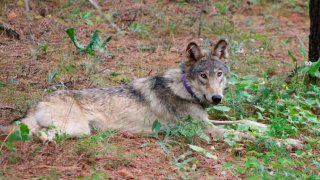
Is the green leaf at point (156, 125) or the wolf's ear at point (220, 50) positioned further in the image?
the wolf's ear at point (220, 50)

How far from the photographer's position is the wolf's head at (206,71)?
6398mm

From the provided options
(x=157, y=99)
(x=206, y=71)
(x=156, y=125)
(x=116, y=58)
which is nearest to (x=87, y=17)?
(x=116, y=58)

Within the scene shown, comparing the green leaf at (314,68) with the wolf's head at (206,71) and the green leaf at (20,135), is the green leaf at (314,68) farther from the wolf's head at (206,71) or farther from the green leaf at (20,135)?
the green leaf at (20,135)

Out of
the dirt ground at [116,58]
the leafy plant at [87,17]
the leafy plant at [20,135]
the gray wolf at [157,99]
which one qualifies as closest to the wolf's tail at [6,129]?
the dirt ground at [116,58]

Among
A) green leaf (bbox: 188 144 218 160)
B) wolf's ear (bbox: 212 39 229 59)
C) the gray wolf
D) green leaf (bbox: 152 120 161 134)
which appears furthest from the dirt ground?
wolf's ear (bbox: 212 39 229 59)

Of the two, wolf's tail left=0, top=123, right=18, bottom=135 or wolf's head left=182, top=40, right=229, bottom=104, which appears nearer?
wolf's tail left=0, top=123, right=18, bottom=135

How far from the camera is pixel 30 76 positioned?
8.05 meters

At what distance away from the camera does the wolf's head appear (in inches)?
252

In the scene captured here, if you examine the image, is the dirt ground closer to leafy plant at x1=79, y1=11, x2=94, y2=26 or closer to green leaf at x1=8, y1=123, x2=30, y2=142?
leafy plant at x1=79, y1=11, x2=94, y2=26

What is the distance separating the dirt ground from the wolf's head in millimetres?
786

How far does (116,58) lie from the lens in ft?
30.6

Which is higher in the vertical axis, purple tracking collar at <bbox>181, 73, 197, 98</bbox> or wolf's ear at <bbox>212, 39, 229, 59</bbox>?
wolf's ear at <bbox>212, 39, 229, 59</bbox>

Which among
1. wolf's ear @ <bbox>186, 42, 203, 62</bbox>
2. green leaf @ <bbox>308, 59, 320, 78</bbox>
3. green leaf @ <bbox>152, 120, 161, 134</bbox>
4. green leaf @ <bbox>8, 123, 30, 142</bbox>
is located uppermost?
wolf's ear @ <bbox>186, 42, 203, 62</bbox>

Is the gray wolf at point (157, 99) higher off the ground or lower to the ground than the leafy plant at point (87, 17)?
lower
